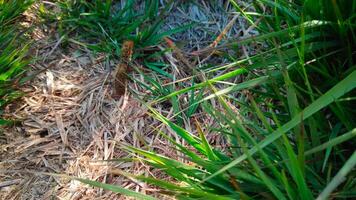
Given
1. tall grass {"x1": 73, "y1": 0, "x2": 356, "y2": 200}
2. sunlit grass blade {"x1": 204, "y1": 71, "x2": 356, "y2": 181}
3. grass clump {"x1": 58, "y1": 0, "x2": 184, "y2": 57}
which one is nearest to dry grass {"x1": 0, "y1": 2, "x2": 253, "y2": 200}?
grass clump {"x1": 58, "y1": 0, "x2": 184, "y2": 57}

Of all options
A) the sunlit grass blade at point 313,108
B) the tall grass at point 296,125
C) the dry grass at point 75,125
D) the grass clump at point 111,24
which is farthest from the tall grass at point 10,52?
the sunlit grass blade at point 313,108

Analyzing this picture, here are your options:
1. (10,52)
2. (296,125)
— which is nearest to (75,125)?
(10,52)

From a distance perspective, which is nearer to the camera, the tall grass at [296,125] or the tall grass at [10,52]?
the tall grass at [296,125]

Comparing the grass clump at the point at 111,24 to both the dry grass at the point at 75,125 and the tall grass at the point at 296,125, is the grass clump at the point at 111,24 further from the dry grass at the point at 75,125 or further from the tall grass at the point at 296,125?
the tall grass at the point at 296,125

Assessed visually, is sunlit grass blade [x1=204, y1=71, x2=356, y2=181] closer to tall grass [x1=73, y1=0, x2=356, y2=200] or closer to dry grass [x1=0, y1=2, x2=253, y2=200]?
tall grass [x1=73, y1=0, x2=356, y2=200]

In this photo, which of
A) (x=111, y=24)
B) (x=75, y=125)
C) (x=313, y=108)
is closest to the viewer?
(x=313, y=108)

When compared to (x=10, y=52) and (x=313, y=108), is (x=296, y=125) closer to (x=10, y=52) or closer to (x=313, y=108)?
(x=313, y=108)
